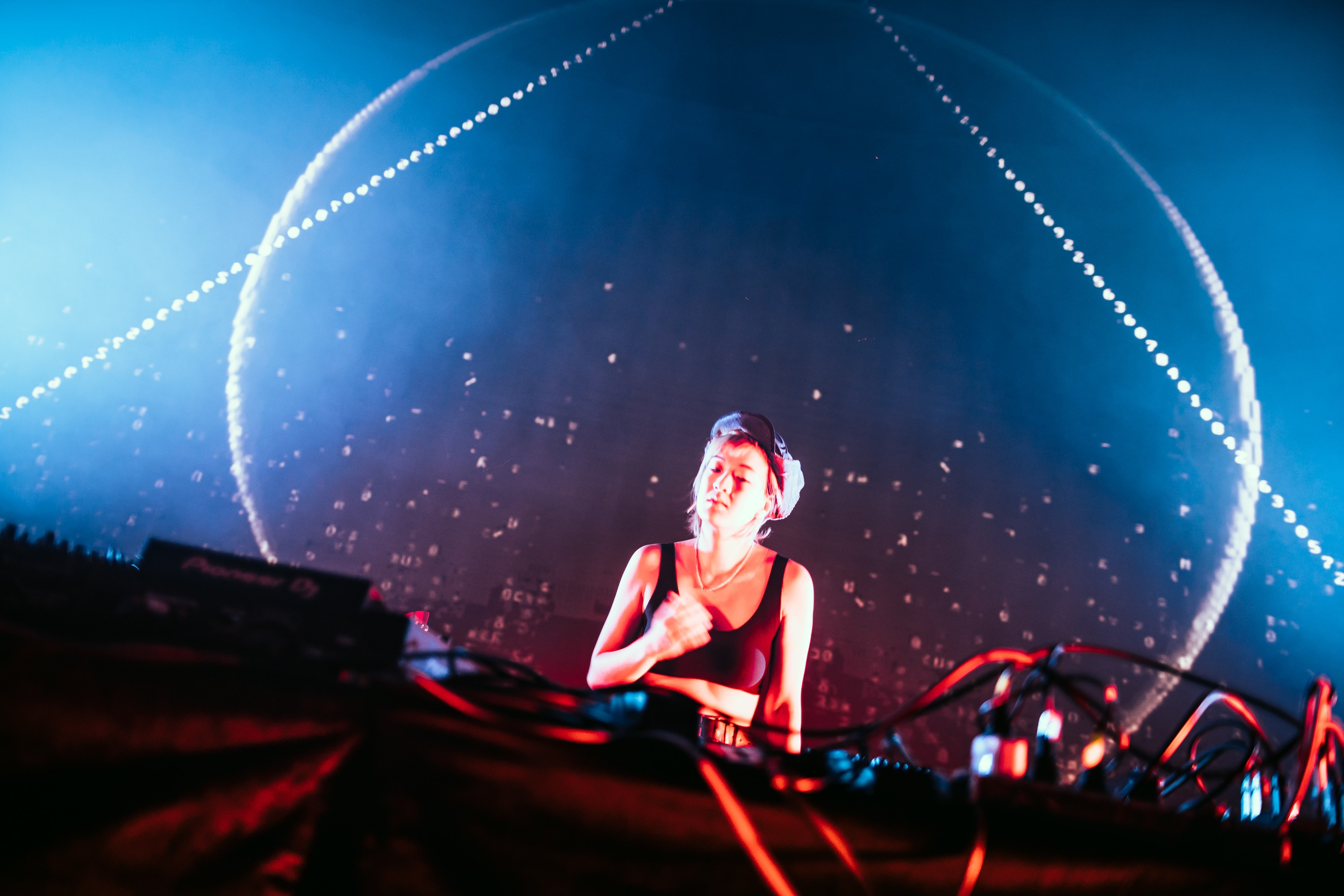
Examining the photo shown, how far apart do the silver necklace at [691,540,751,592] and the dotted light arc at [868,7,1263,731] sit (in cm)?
151

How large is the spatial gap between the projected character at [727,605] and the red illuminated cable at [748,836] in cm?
94

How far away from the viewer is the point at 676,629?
1771 millimetres

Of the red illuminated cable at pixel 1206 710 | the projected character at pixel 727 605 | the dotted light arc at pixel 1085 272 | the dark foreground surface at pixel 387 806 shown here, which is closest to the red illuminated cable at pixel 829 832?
the dark foreground surface at pixel 387 806

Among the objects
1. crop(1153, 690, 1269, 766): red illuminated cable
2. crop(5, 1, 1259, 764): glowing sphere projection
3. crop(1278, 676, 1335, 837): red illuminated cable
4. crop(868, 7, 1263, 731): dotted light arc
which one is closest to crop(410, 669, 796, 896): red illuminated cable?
crop(1153, 690, 1269, 766): red illuminated cable

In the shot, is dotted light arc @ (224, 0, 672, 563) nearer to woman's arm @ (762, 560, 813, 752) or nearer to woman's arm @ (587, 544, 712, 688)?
woman's arm @ (587, 544, 712, 688)

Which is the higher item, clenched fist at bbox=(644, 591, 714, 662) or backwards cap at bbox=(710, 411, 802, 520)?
backwards cap at bbox=(710, 411, 802, 520)

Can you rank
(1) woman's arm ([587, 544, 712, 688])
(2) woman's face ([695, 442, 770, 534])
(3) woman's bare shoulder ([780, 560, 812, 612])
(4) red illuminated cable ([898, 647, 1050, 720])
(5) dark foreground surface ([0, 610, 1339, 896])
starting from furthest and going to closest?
(2) woman's face ([695, 442, 770, 534]) → (3) woman's bare shoulder ([780, 560, 812, 612]) → (1) woman's arm ([587, 544, 712, 688]) → (4) red illuminated cable ([898, 647, 1050, 720]) → (5) dark foreground surface ([0, 610, 1339, 896])

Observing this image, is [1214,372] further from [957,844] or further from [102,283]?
[102,283]

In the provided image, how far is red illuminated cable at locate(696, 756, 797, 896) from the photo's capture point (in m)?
0.54

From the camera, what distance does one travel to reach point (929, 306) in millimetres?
2678

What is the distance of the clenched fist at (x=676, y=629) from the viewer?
68.5 inches

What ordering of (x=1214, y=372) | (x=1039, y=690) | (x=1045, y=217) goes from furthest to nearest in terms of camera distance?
(x=1045, y=217) → (x=1214, y=372) → (x=1039, y=690)

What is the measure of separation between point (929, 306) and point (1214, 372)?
1109 millimetres

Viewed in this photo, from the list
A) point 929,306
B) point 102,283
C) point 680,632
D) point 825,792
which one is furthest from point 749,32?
point 825,792
